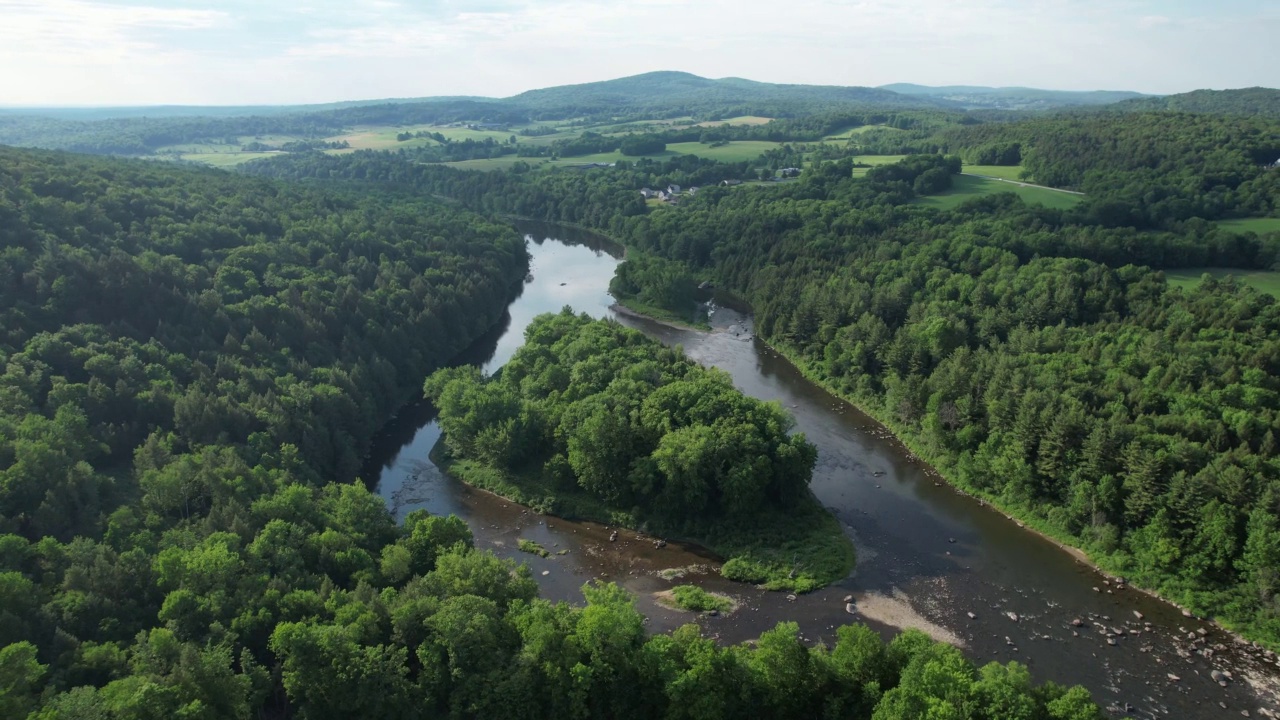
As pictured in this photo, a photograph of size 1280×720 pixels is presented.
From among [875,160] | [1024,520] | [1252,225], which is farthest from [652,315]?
[875,160]

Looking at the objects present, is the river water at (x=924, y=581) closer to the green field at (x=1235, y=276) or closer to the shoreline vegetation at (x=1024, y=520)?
the shoreline vegetation at (x=1024, y=520)

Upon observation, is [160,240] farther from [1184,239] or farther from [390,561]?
[1184,239]

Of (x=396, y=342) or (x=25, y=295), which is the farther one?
(x=396, y=342)

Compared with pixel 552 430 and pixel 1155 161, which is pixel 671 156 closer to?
pixel 1155 161

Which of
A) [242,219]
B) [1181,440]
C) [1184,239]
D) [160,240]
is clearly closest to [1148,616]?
[1181,440]

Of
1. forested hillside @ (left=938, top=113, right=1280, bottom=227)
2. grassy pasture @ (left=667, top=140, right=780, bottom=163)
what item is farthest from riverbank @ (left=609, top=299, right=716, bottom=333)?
grassy pasture @ (left=667, top=140, right=780, bottom=163)
